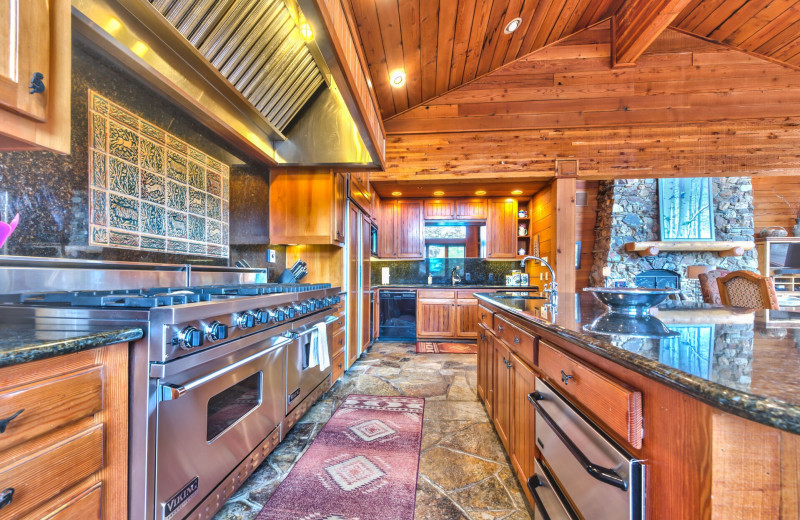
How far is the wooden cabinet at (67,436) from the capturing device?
682 mm

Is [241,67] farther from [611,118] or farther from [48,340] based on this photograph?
[611,118]

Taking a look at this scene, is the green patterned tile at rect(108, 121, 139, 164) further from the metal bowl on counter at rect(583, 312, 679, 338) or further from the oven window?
the metal bowl on counter at rect(583, 312, 679, 338)

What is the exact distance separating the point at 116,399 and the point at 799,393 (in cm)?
149

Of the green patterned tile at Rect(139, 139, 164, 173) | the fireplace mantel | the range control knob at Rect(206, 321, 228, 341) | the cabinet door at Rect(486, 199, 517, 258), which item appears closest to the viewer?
the range control knob at Rect(206, 321, 228, 341)

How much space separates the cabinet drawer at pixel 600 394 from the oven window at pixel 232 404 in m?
1.34

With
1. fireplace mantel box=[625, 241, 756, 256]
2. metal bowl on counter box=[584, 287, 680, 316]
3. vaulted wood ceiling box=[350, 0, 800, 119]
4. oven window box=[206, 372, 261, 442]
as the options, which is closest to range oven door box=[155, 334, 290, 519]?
oven window box=[206, 372, 261, 442]

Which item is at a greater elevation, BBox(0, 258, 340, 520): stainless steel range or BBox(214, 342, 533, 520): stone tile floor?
BBox(0, 258, 340, 520): stainless steel range

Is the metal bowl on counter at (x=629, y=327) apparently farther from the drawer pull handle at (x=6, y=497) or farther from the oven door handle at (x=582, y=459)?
the drawer pull handle at (x=6, y=497)

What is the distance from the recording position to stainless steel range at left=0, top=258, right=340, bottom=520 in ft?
3.25

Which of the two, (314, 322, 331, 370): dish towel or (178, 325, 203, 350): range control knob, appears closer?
(178, 325, 203, 350): range control knob

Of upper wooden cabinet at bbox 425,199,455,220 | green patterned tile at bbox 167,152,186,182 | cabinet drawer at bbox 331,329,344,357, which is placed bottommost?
cabinet drawer at bbox 331,329,344,357

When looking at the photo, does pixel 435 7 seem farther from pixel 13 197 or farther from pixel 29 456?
pixel 29 456

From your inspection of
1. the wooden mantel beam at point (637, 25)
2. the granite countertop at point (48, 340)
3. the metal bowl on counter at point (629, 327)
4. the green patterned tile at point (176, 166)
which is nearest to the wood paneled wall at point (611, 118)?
the wooden mantel beam at point (637, 25)

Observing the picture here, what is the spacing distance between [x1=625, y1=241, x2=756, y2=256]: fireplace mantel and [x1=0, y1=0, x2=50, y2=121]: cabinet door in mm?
6722
